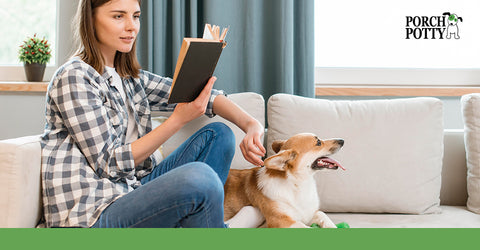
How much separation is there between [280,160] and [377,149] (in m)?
0.47

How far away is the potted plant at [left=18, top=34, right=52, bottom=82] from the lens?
219 cm

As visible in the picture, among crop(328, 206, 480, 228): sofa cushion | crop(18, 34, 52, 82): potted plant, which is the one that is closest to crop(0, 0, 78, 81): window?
crop(18, 34, 52, 82): potted plant

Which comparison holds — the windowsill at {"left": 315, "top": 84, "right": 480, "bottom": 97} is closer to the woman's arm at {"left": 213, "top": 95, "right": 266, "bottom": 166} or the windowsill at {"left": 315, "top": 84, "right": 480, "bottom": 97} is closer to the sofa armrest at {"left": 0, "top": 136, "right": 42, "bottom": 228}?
the woman's arm at {"left": 213, "top": 95, "right": 266, "bottom": 166}

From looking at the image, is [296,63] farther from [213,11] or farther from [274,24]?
[213,11]

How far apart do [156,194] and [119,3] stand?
603mm

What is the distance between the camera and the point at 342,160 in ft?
5.57

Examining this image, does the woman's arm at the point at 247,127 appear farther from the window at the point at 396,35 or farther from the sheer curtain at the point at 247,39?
the window at the point at 396,35

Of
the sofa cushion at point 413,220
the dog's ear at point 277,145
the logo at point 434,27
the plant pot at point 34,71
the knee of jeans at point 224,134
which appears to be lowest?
the sofa cushion at point 413,220

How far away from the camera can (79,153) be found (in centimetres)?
122

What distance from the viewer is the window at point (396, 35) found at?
2.40 metres

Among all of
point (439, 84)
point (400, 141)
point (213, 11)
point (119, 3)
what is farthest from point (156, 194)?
point (439, 84)

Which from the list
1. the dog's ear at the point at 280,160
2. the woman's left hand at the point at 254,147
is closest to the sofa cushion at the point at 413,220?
the dog's ear at the point at 280,160

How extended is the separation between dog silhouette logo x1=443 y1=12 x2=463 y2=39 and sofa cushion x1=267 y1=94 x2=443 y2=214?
0.83 metres

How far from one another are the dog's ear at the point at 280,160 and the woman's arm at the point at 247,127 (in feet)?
0.11
